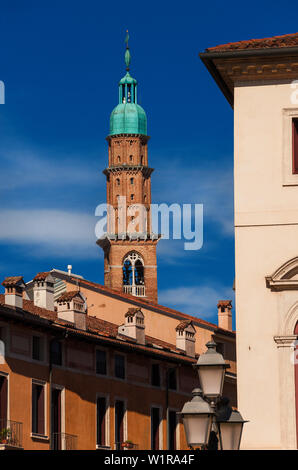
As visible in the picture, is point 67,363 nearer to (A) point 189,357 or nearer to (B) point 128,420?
(B) point 128,420

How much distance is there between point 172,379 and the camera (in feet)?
166

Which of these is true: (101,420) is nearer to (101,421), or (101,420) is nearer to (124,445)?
(101,421)


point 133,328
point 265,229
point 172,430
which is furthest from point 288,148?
point 172,430

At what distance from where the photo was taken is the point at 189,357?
52.1m

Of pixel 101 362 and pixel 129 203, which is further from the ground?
pixel 129 203

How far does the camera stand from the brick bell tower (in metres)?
135

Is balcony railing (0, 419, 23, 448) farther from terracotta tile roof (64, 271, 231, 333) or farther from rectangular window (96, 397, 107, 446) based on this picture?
terracotta tile roof (64, 271, 231, 333)

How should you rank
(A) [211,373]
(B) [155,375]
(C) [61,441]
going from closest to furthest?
(A) [211,373], (C) [61,441], (B) [155,375]

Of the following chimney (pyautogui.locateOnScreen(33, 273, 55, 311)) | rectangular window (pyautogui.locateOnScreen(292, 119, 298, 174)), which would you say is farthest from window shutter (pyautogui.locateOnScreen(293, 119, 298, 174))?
chimney (pyautogui.locateOnScreen(33, 273, 55, 311))

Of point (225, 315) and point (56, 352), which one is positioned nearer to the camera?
point (56, 352)

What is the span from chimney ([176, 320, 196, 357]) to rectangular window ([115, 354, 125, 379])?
5.75 m

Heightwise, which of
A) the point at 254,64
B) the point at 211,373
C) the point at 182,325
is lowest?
the point at 211,373

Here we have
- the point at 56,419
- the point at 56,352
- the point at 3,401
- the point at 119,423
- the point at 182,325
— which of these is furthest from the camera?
the point at 182,325

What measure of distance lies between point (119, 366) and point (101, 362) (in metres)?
1.35
